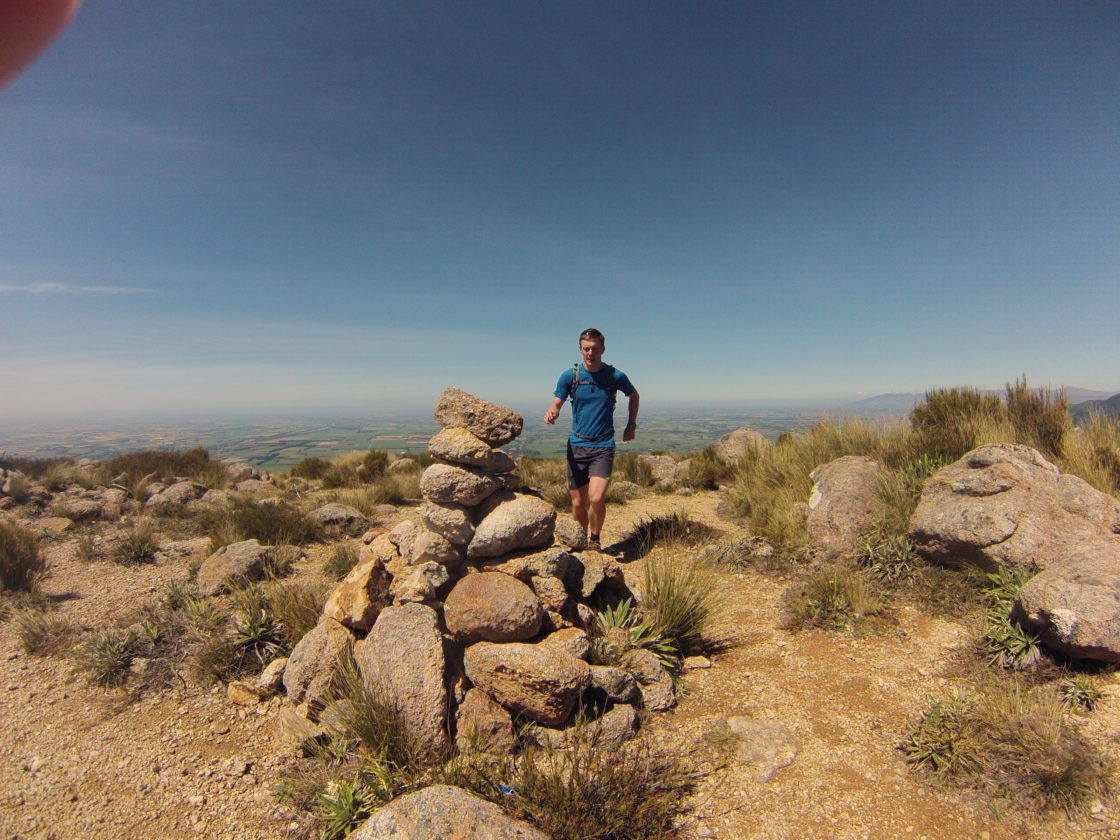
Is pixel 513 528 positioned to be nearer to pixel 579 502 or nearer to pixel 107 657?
pixel 579 502

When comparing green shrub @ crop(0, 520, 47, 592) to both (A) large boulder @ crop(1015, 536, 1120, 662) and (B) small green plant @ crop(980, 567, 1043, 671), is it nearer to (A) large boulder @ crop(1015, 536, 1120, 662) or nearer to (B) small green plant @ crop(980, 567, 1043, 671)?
(B) small green plant @ crop(980, 567, 1043, 671)

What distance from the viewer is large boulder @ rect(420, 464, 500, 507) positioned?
432cm

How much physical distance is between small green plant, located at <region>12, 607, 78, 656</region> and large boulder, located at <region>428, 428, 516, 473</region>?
4251mm

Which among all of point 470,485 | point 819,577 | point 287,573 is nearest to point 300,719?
point 470,485

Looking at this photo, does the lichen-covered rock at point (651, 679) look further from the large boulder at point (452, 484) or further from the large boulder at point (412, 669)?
the large boulder at point (452, 484)

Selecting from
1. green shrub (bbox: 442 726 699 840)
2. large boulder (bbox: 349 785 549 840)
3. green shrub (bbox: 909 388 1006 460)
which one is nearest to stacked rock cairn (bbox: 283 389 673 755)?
green shrub (bbox: 442 726 699 840)

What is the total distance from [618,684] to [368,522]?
687 centimetres

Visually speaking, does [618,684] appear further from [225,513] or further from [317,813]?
[225,513]

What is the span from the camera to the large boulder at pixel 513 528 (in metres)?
Answer: 4.21

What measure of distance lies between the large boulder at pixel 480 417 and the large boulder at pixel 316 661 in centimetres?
197

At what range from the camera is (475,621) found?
3555 millimetres

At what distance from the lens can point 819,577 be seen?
5020mm

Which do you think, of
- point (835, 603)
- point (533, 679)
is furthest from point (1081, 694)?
point (533, 679)

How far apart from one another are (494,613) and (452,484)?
4.12 ft
